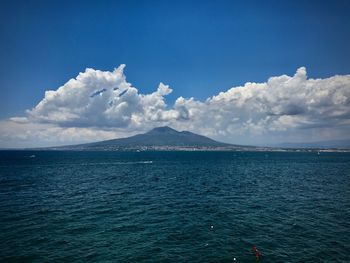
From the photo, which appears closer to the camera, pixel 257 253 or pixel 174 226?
pixel 257 253

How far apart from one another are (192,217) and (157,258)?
1930cm

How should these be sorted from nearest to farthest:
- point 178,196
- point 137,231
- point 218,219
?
point 137,231 → point 218,219 → point 178,196

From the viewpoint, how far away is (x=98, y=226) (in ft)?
150

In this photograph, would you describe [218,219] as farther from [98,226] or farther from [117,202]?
[117,202]

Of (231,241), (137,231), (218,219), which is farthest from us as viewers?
(218,219)

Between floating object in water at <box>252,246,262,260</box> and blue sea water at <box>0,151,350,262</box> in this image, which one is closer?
floating object in water at <box>252,246,262,260</box>

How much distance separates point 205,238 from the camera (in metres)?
40.2

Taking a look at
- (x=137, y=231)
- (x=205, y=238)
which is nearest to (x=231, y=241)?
(x=205, y=238)

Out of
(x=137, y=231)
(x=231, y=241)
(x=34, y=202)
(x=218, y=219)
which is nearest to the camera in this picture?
(x=231, y=241)

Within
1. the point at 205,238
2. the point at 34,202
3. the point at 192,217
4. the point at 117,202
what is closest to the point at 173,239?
the point at 205,238

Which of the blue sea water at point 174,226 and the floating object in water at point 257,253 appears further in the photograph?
the blue sea water at point 174,226

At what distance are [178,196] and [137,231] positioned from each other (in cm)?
3110

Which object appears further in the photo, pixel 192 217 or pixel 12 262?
pixel 192 217

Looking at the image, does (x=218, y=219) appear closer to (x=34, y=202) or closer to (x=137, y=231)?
(x=137, y=231)
